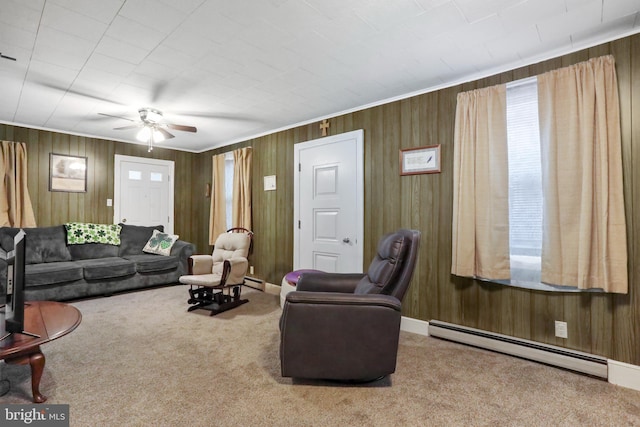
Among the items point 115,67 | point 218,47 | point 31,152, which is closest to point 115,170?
point 31,152

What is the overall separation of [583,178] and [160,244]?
5304 mm

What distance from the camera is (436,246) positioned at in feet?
10.0

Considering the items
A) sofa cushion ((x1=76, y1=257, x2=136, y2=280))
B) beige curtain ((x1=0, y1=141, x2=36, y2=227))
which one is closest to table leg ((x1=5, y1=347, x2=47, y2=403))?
sofa cushion ((x1=76, y1=257, x2=136, y2=280))

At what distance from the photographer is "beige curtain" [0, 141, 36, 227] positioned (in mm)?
4207

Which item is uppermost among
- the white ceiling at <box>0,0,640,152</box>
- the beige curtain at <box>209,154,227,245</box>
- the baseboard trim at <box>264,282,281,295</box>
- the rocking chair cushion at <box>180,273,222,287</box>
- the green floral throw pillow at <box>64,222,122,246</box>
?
the white ceiling at <box>0,0,640,152</box>

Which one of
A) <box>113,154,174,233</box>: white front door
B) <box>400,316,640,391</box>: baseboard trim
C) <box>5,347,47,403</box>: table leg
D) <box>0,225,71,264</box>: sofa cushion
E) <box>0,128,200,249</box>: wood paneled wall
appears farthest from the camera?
<box>113,154,174,233</box>: white front door

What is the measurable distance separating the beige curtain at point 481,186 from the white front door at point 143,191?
16.3 ft

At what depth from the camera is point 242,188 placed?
5.06m

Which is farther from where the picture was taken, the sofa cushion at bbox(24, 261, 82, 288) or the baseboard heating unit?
the sofa cushion at bbox(24, 261, 82, 288)

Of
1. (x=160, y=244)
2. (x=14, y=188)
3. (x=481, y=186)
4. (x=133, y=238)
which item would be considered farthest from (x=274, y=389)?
(x=14, y=188)

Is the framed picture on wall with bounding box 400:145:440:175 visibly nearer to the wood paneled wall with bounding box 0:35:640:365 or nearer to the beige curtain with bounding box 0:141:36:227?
the wood paneled wall with bounding box 0:35:640:365

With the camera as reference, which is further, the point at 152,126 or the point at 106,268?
the point at 106,268

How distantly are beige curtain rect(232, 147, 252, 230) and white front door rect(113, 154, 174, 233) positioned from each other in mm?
1520

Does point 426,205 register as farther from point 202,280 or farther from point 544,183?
point 202,280
